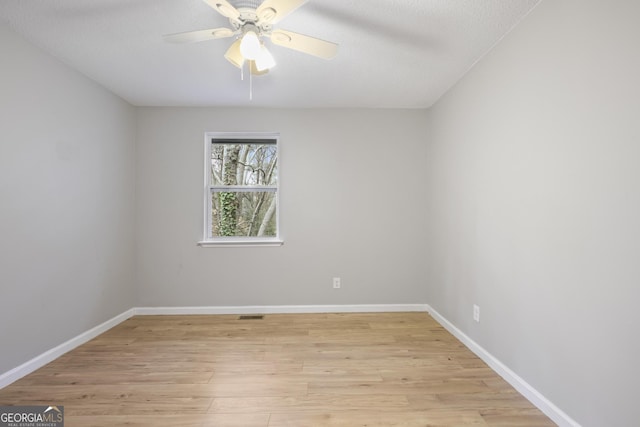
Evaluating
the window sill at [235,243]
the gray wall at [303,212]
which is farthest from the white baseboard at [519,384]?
the window sill at [235,243]

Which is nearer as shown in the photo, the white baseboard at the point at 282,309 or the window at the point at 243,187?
the white baseboard at the point at 282,309

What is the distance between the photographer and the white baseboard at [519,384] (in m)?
1.60

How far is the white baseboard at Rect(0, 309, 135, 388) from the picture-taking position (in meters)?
1.98

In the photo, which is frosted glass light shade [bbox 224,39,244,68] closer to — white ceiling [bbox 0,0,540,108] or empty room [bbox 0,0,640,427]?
empty room [bbox 0,0,640,427]

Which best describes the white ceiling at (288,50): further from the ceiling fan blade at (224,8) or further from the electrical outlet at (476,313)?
the electrical outlet at (476,313)

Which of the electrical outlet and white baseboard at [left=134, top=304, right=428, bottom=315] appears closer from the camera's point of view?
the electrical outlet

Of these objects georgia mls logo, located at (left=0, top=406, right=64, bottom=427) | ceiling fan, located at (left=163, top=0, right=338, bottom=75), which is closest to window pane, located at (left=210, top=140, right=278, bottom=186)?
ceiling fan, located at (left=163, top=0, right=338, bottom=75)

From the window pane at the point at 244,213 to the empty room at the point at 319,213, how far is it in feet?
0.10

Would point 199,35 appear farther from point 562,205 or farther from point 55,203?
point 562,205

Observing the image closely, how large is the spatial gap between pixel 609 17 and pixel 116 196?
381 cm

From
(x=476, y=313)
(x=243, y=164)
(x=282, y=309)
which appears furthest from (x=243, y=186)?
(x=476, y=313)

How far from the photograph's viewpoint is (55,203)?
7.70 feet

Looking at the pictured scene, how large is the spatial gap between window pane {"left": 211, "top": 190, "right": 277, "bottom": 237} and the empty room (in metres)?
0.03

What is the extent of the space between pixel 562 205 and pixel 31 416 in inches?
122
